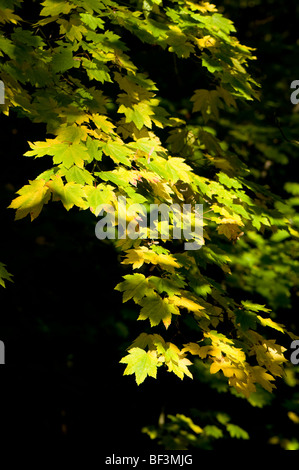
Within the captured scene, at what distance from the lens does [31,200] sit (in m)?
1.84

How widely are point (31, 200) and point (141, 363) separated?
953 mm

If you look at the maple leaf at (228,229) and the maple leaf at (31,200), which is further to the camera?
the maple leaf at (228,229)

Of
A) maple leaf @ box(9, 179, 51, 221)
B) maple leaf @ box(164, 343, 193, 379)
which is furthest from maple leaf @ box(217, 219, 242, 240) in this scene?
maple leaf @ box(9, 179, 51, 221)

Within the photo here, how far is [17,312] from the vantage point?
4.25m

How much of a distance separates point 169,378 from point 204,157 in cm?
266

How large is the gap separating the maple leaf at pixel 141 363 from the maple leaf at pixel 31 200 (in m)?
0.84

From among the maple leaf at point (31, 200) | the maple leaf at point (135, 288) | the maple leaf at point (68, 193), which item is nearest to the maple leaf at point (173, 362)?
the maple leaf at point (135, 288)

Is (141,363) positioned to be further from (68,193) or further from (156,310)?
(68,193)

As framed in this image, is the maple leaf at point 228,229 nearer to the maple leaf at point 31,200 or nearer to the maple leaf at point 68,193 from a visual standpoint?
the maple leaf at point 68,193

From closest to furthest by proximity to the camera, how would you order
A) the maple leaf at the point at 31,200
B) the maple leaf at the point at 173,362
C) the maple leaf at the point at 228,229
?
the maple leaf at the point at 31,200, the maple leaf at the point at 173,362, the maple leaf at the point at 228,229

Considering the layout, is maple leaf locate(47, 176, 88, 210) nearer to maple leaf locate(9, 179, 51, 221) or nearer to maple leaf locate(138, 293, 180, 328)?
maple leaf locate(9, 179, 51, 221)

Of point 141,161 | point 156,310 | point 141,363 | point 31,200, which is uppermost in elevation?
point 141,161

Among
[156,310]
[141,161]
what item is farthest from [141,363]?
[141,161]

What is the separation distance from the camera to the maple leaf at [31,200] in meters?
1.83
